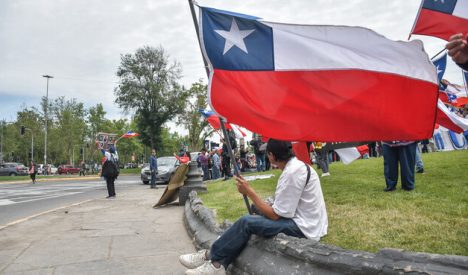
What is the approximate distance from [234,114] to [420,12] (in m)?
2.38

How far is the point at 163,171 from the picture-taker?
22750 millimetres

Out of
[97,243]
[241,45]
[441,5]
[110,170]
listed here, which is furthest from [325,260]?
[110,170]

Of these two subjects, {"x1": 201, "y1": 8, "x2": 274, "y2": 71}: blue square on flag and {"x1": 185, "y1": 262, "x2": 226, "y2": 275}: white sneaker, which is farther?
{"x1": 185, "y1": 262, "x2": 226, "y2": 275}: white sneaker

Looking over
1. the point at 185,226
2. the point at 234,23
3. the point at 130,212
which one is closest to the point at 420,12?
the point at 234,23

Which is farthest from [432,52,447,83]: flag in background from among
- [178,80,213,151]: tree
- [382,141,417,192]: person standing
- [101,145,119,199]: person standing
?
[178,80,213,151]: tree

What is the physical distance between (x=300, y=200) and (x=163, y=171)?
63.4 ft

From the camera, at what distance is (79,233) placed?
7176mm

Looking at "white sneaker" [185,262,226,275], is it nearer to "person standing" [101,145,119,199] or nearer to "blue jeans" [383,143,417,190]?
"blue jeans" [383,143,417,190]

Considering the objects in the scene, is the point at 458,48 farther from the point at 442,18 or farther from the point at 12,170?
the point at 12,170

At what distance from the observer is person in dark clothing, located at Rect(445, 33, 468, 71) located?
258 cm

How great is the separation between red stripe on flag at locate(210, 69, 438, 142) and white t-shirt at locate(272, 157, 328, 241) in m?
0.41

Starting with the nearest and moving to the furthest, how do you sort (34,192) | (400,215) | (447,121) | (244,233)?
(244,233) < (400,215) < (447,121) < (34,192)

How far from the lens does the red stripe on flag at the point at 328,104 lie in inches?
147

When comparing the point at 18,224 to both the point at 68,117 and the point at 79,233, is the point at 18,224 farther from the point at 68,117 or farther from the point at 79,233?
the point at 68,117
